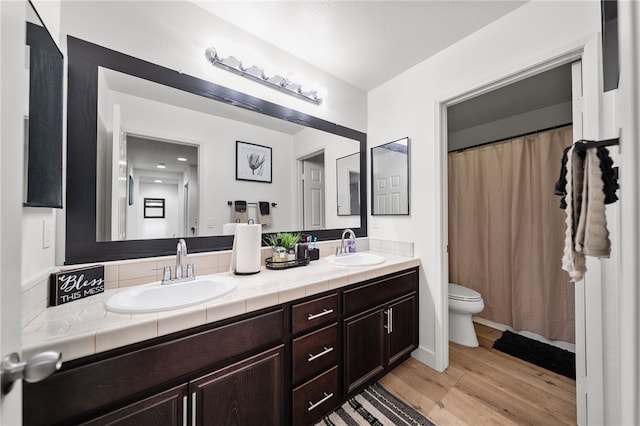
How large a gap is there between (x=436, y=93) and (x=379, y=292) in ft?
5.06

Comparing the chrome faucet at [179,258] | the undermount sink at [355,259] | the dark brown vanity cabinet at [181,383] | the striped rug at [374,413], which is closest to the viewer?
the dark brown vanity cabinet at [181,383]

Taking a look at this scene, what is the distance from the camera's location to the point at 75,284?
1009 mm

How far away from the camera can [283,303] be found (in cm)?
114

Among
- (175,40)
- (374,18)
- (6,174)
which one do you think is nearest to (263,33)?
(175,40)

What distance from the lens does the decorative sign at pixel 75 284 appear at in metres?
0.96

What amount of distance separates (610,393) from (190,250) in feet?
7.48

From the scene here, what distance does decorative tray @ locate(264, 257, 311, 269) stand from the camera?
5.09 ft

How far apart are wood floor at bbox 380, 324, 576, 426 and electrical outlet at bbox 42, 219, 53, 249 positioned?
6.55ft

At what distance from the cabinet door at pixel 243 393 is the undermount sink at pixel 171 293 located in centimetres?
31

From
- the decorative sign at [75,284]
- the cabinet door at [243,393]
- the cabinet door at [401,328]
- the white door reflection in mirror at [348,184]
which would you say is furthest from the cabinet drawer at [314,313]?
the white door reflection in mirror at [348,184]

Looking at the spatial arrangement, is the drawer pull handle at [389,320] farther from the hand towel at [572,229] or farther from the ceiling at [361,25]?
the ceiling at [361,25]

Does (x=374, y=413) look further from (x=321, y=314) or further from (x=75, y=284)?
(x=75, y=284)

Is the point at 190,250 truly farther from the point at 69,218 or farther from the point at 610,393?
the point at 610,393

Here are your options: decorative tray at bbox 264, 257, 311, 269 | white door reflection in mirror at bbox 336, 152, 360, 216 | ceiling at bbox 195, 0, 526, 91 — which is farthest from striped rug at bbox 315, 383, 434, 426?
ceiling at bbox 195, 0, 526, 91
